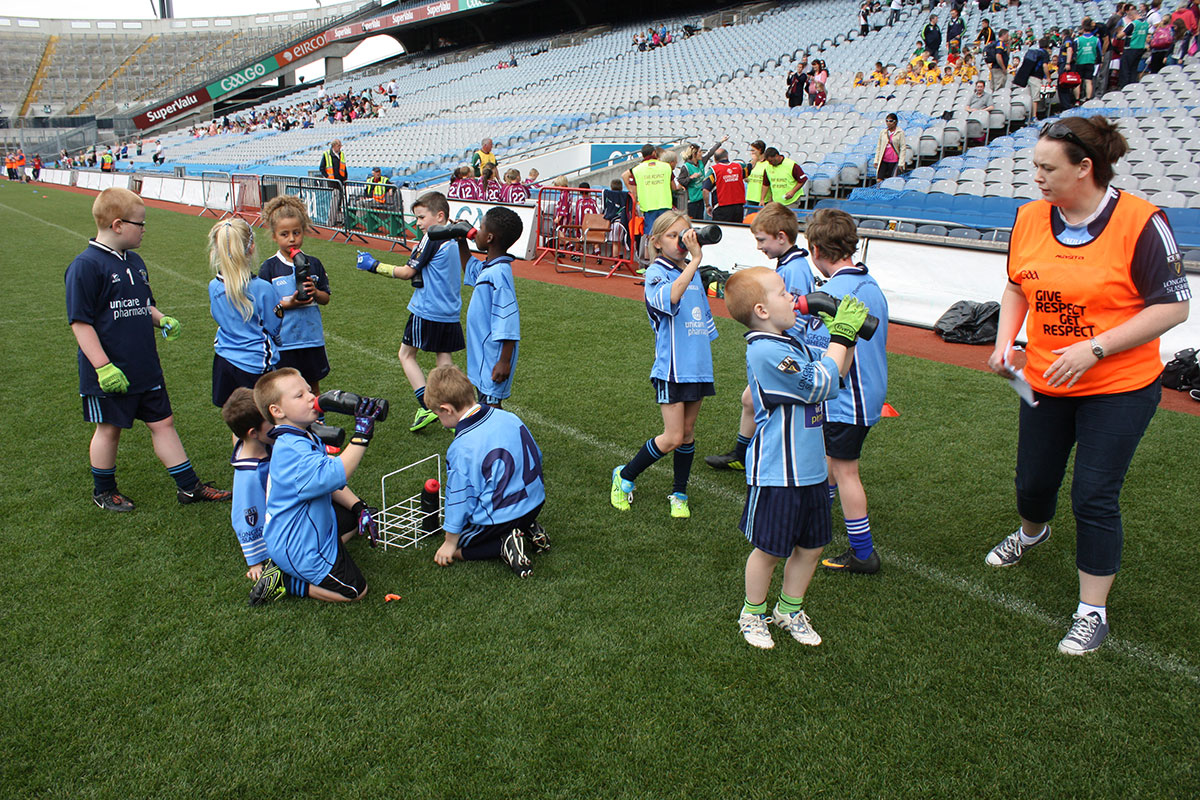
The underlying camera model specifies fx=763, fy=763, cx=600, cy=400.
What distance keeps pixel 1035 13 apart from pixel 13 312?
80.7 feet

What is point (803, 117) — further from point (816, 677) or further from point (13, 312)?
point (816, 677)

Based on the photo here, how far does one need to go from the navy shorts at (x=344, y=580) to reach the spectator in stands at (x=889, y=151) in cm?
1309

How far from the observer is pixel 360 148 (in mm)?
33719

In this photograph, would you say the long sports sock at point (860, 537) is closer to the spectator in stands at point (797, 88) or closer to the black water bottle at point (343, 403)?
the black water bottle at point (343, 403)

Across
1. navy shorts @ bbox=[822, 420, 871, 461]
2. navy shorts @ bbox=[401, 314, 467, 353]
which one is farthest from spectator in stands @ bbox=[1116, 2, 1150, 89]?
navy shorts @ bbox=[822, 420, 871, 461]

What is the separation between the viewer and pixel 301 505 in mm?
3352

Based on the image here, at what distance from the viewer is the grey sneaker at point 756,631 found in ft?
10.4

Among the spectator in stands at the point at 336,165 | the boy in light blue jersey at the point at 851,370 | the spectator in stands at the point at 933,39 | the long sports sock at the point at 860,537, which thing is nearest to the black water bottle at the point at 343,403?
the boy in light blue jersey at the point at 851,370

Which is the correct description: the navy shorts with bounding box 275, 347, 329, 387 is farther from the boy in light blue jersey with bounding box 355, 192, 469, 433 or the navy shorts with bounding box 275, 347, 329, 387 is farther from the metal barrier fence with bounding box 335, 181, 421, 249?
the metal barrier fence with bounding box 335, 181, 421, 249

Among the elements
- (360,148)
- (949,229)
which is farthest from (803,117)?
(360,148)

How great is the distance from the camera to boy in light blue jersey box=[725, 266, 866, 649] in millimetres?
2670

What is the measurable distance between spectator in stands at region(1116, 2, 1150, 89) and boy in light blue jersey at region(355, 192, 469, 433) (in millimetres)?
16788

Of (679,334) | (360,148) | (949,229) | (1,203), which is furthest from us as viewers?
(360,148)

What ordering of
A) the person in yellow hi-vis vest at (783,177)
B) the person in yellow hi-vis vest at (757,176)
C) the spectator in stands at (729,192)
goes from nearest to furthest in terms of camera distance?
the person in yellow hi-vis vest at (783,177) → the person in yellow hi-vis vest at (757,176) → the spectator in stands at (729,192)
